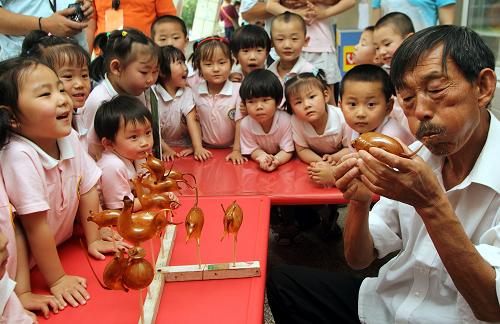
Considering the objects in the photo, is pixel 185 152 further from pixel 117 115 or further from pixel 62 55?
pixel 62 55

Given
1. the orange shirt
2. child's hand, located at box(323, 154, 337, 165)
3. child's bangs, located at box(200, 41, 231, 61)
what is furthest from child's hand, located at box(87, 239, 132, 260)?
the orange shirt

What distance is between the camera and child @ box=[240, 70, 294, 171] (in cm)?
242

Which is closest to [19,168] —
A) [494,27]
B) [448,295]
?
[448,295]

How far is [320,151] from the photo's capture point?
97.5 inches

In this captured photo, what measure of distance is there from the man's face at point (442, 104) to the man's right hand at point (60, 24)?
172cm

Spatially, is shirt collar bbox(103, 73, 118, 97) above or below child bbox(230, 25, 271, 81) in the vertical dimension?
below

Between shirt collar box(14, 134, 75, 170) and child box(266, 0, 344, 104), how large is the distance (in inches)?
85.3

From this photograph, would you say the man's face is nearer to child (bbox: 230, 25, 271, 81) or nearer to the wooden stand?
the wooden stand

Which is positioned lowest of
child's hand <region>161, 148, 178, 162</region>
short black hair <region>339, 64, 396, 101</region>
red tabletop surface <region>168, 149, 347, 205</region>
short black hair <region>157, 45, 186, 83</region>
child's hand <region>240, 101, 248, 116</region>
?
red tabletop surface <region>168, 149, 347, 205</region>

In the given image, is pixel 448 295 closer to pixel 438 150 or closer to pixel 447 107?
pixel 438 150

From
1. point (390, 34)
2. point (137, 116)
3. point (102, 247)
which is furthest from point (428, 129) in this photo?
point (390, 34)

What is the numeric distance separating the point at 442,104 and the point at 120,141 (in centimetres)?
126

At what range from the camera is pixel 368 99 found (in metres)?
2.05

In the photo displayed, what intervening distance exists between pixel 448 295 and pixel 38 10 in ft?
7.68
